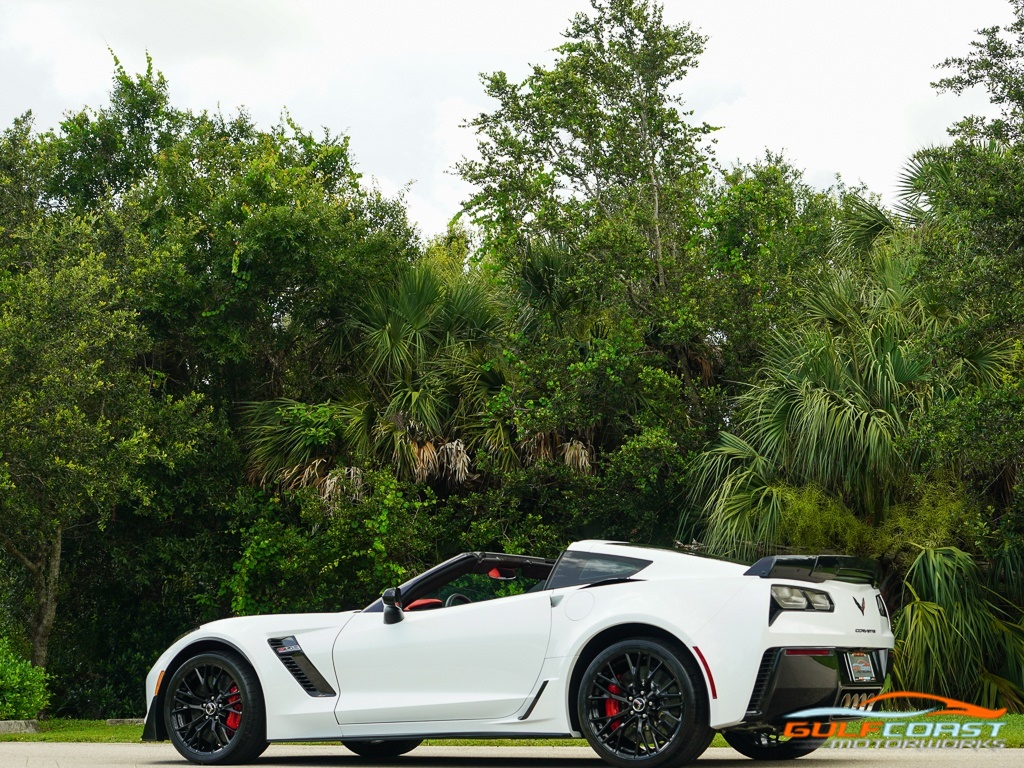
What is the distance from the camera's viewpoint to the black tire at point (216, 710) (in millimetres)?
7559

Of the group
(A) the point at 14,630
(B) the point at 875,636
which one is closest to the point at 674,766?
(B) the point at 875,636

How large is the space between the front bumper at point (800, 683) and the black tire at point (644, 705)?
11.9 inches

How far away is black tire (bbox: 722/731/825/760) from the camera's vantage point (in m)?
7.57

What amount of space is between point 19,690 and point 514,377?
6.92 metres

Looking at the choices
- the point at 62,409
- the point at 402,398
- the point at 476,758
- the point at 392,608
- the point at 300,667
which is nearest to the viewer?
the point at 392,608

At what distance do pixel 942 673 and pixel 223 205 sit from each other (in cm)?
1082

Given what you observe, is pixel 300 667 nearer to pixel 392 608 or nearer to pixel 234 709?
pixel 234 709

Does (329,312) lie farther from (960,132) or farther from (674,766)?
(674,766)

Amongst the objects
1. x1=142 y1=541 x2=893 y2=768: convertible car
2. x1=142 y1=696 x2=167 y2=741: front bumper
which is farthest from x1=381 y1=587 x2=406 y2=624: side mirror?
x1=142 y1=696 x2=167 y2=741: front bumper

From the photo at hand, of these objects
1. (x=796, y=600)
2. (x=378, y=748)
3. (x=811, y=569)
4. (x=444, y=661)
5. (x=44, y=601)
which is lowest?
(x=378, y=748)

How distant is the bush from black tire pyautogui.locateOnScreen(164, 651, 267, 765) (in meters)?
5.85

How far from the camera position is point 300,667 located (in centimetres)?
757

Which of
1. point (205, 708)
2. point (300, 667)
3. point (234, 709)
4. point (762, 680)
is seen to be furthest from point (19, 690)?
point (762, 680)

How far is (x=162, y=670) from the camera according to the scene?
→ 798cm
